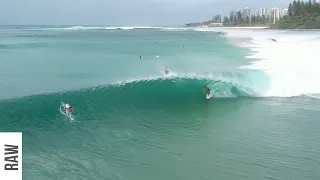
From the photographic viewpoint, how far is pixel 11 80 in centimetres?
2703

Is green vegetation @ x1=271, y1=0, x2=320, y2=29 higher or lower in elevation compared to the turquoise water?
higher

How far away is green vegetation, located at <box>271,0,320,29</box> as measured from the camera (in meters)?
110

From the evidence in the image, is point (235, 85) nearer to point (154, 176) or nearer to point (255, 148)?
point (255, 148)

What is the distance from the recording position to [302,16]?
11675 cm

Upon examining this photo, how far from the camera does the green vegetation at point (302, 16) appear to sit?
110m

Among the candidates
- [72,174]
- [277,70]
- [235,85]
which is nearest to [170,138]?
[72,174]

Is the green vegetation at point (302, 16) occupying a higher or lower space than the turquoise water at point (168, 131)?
higher

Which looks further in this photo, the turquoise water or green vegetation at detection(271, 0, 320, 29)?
green vegetation at detection(271, 0, 320, 29)

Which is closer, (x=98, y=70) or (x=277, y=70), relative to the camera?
(x=277, y=70)

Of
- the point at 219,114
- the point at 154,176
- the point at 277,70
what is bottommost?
the point at 154,176

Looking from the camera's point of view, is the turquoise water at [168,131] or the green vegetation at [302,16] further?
the green vegetation at [302,16]

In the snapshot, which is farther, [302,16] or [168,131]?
[302,16]

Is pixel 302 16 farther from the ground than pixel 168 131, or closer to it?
farther from the ground

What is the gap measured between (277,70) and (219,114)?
39.8 ft
